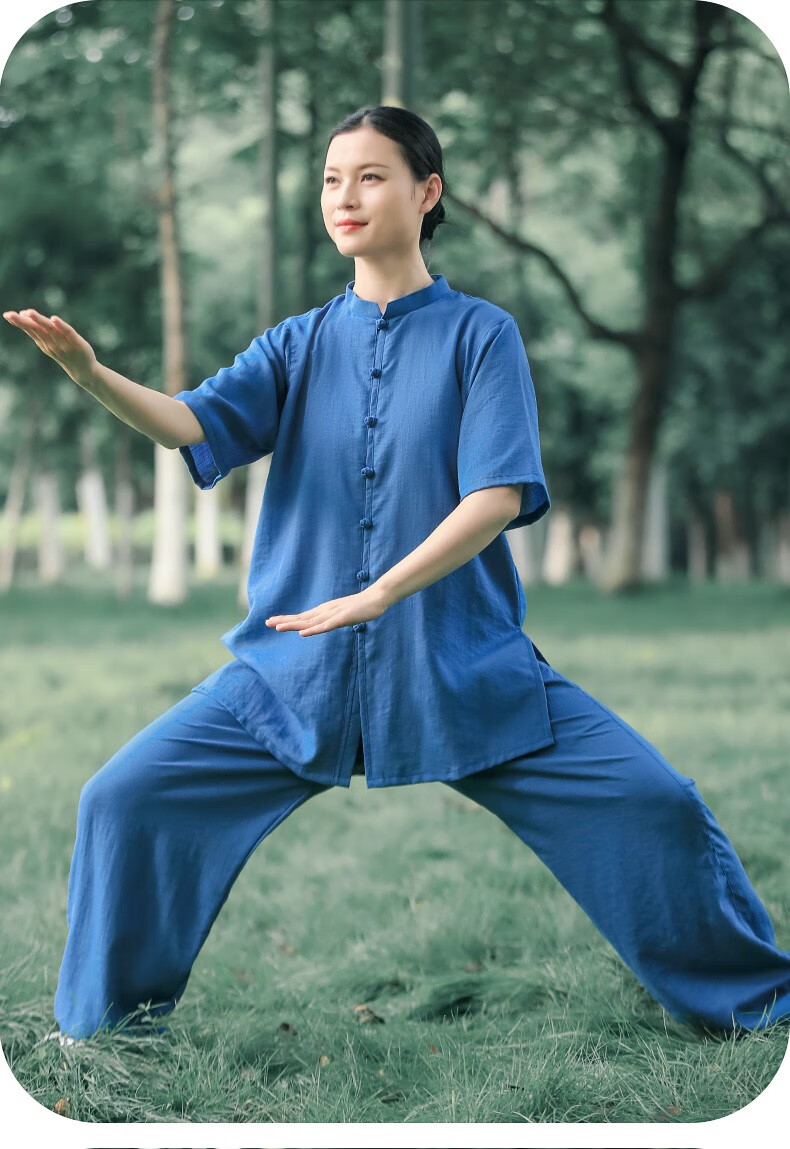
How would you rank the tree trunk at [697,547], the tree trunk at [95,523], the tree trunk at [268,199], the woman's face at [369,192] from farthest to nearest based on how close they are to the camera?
1. the tree trunk at [697,547]
2. the tree trunk at [95,523]
3. the tree trunk at [268,199]
4. the woman's face at [369,192]

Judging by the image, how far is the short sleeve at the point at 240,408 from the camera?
2461 mm

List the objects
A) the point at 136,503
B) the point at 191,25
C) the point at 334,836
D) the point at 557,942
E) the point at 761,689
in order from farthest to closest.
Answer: the point at 136,503
the point at 191,25
the point at 761,689
the point at 334,836
the point at 557,942

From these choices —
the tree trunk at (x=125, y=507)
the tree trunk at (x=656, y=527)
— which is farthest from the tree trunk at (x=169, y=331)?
the tree trunk at (x=656, y=527)

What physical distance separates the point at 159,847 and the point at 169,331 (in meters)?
9.10

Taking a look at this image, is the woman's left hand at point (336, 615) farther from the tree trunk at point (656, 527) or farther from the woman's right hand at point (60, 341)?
the tree trunk at point (656, 527)

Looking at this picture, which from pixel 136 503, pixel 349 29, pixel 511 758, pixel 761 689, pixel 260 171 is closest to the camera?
pixel 511 758

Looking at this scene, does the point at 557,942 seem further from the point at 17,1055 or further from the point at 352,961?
the point at 17,1055

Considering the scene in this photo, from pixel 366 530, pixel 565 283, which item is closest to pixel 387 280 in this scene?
pixel 366 530

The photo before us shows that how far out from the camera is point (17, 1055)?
103 inches

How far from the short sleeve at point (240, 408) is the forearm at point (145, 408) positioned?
0.8 inches

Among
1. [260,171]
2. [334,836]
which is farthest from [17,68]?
[334,836]

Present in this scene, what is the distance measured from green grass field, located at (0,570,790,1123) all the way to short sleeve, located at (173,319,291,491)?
1.10 metres

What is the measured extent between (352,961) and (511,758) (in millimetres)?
1032

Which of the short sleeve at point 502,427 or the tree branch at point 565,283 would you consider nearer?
the short sleeve at point 502,427
